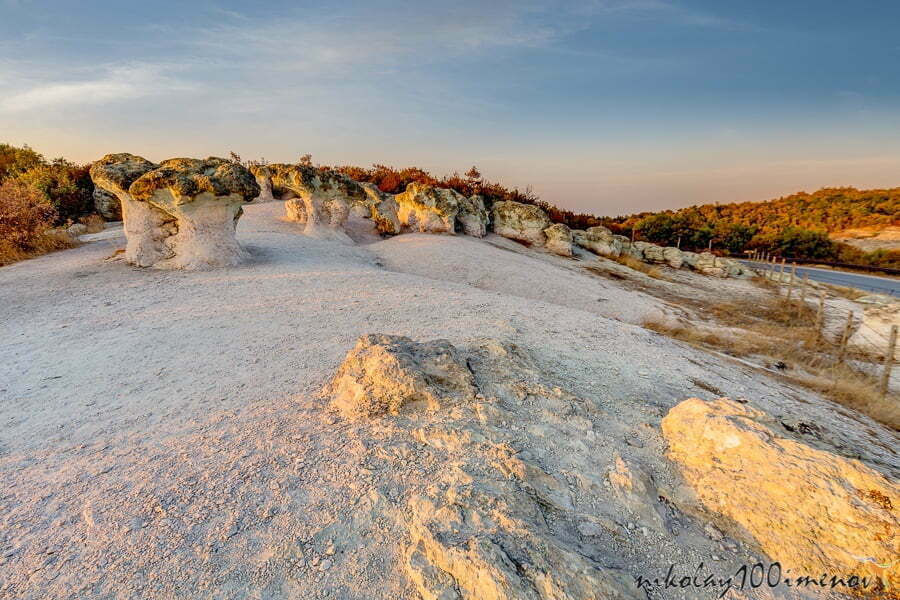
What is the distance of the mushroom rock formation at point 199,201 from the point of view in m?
8.40

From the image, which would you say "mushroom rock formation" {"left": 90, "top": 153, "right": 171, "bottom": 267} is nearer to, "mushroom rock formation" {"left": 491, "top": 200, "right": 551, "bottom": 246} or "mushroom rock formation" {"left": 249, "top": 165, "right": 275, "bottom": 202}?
"mushroom rock formation" {"left": 249, "top": 165, "right": 275, "bottom": 202}

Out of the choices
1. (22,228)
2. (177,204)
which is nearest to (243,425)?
(177,204)

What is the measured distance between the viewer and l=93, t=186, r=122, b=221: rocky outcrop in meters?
18.2

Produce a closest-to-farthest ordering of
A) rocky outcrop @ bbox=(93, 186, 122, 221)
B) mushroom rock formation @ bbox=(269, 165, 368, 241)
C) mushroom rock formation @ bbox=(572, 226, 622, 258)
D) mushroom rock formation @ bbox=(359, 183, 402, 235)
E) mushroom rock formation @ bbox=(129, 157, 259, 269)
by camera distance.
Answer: mushroom rock formation @ bbox=(129, 157, 259, 269) < mushroom rock formation @ bbox=(269, 165, 368, 241) < mushroom rock formation @ bbox=(359, 183, 402, 235) < rocky outcrop @ bbox=(93, 186, 122, 221) < mushroom rock formation @ bbox=(572, 226, 622, 258)

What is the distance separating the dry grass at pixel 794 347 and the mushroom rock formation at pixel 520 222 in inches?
330

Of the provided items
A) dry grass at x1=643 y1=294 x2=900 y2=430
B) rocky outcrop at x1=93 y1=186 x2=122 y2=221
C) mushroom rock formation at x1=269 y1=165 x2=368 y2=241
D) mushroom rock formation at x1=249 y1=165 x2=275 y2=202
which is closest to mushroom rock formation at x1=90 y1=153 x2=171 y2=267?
mushroom rock formation at x1=269 y1=165 x2=368 y2=241

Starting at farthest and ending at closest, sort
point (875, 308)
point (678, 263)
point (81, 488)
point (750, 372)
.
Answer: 1. point (678, 263)
2. point (875, 308)
3. point (750, 372)
4. point (81, 488)

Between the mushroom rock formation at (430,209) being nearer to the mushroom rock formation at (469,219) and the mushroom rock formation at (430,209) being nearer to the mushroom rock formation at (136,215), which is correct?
the mushroom rock formation at (469,219)

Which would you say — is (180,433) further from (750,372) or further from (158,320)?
(750,372)

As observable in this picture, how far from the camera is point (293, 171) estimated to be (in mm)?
12992

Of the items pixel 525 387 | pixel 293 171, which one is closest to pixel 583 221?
pixel 293 171

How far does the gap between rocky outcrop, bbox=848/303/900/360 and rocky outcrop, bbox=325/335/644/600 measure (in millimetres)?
10775

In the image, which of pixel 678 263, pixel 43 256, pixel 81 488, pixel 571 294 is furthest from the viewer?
pixel 678 263

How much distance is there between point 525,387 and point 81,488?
131 inches
